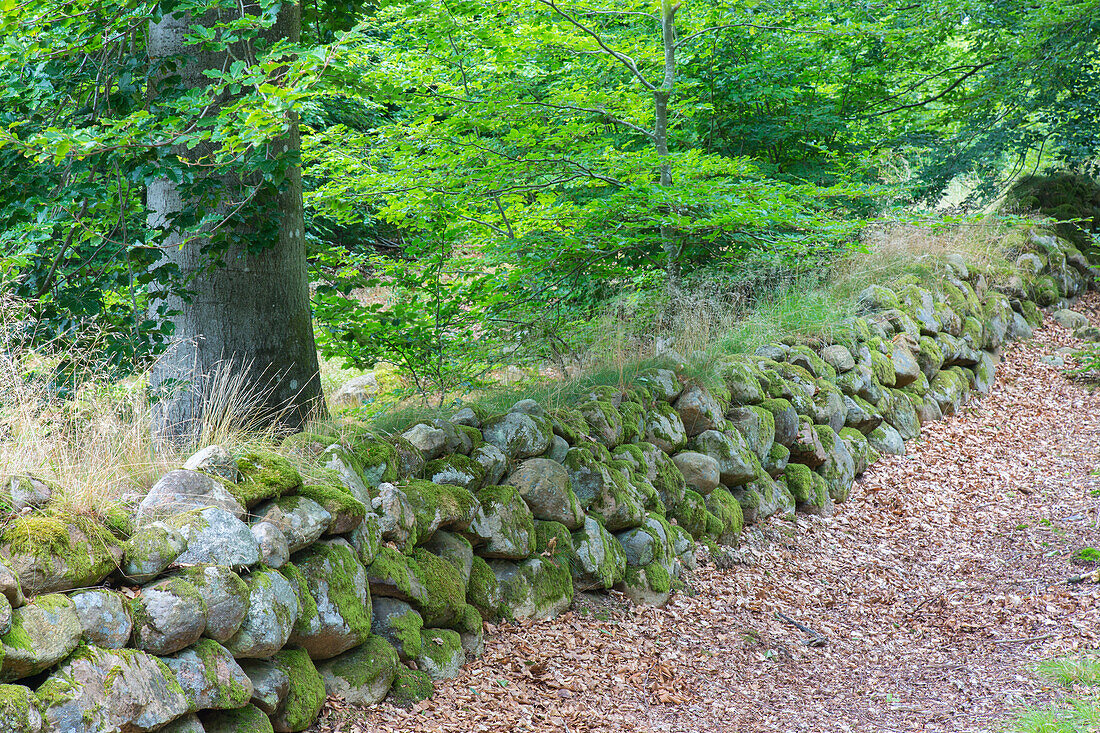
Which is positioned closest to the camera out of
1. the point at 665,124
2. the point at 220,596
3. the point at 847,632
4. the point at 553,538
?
the point at 220,596

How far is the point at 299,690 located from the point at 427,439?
1.46m

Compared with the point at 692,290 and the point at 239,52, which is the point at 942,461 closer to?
the point at 692,290

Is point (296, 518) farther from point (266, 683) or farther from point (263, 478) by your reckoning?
point (266, 683)

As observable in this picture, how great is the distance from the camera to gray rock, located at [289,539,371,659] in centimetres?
309

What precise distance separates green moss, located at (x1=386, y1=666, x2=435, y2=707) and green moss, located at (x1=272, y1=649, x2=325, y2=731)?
393 millimetres

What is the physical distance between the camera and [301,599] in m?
3.02

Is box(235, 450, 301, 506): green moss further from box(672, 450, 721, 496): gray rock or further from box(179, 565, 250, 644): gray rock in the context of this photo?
box(672, 450, 721, 496): gray rock

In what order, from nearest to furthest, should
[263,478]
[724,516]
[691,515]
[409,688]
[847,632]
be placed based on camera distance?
[263,478], [409,688], [847,632], [691,515], [724,516]

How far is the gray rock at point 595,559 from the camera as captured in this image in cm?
457

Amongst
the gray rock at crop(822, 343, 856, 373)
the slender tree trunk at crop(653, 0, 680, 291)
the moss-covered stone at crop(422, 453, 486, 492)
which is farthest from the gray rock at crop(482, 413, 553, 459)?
the gray rock at crop(822, 343, 856, 373)

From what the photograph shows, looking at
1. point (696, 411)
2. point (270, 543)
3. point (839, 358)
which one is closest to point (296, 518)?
point (270, 543)

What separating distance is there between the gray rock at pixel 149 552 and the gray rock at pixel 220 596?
8 cm

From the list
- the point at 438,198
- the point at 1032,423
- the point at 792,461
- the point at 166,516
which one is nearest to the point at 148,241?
the point at 166,516

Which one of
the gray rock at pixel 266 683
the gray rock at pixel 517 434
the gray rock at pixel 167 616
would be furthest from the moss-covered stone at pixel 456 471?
the gray rock at pixel 167 616
